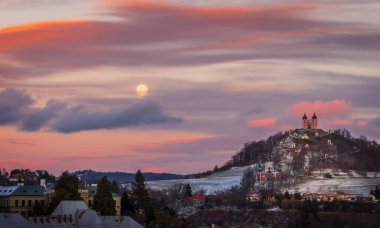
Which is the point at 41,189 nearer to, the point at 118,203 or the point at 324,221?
the point at 118,203

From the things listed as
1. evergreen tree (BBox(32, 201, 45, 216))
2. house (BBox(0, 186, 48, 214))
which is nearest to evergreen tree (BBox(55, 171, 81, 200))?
evergreen tree (BBox(32, 201, 45, 216))

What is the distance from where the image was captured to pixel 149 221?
130 meters

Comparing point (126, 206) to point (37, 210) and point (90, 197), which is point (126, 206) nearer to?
point (90, 197)

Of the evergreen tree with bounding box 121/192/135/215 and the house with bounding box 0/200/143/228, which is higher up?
the evergreen tree with bounding box 121/192/135/215

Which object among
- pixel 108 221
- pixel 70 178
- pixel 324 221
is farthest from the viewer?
pixel 324 221

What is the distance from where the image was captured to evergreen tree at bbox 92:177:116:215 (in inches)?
4836

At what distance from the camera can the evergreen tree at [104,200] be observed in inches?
4836

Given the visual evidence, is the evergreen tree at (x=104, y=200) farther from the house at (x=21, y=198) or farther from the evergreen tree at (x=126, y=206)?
the house at (x=21, y=198)

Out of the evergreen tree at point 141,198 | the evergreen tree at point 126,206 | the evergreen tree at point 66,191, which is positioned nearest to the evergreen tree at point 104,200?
the evergreen tree at point 66,191

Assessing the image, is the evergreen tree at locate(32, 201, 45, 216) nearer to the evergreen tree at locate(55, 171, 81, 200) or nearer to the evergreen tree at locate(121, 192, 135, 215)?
the evergreen tree at locate(55, 171, 81, 200)

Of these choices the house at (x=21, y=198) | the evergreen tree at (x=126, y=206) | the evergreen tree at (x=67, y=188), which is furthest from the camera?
the evergreen tree at (x=126, y=206)

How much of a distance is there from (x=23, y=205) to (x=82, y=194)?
887 cm

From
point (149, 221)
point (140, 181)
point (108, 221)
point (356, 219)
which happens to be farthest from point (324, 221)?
point (108, 221)

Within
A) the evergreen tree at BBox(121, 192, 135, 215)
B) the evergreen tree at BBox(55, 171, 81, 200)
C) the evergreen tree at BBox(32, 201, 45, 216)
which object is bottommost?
the evergreen tree at BBox(32, 201, 45, 216)
